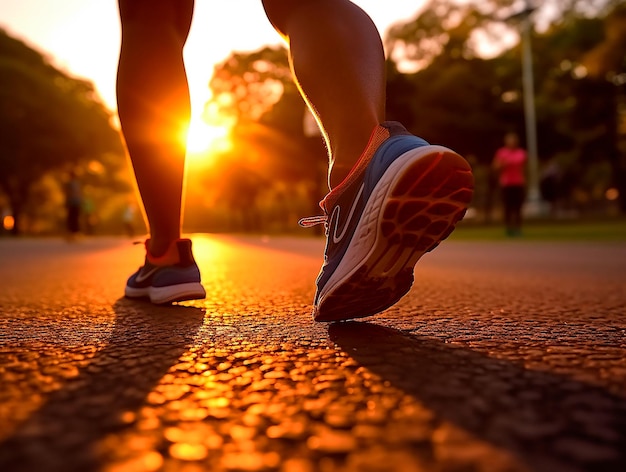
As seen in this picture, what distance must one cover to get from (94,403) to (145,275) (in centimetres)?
134

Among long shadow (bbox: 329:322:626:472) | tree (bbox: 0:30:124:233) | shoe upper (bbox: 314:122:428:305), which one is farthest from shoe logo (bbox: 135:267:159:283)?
tree (bbox: 0:30:124:233)

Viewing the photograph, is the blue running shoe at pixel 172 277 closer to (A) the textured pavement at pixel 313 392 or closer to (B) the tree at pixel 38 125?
(A) the textured pavement at pixel 313 392

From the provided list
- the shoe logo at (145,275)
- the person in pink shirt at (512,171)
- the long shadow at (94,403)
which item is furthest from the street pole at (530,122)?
the long shadow at (94,403)

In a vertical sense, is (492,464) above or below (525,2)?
below

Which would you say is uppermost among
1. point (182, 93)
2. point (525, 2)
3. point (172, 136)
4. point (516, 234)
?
point (525, 2)

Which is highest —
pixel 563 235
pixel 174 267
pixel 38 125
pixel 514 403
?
pixel 38 125

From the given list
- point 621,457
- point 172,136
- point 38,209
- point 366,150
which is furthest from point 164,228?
point 38,209

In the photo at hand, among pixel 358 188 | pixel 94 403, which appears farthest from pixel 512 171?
pixel 94 403

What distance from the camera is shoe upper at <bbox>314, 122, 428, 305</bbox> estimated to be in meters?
1.36

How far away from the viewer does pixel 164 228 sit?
2041 millimetres

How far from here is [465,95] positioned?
86.8 feet

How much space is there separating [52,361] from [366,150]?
0.81 m

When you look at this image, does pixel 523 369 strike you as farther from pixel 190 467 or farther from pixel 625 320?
pixel 625 320

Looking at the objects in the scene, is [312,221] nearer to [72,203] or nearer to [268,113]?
[72,203]
